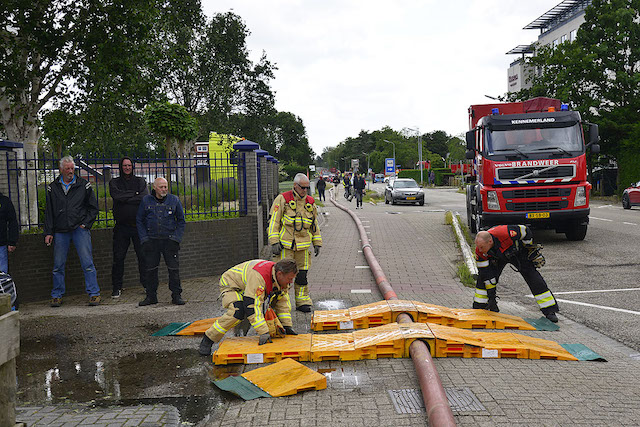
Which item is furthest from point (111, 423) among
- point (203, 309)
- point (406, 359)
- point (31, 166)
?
point (31, 166)

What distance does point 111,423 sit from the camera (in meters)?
3.93

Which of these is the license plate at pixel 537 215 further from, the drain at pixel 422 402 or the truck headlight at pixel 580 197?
the drain at pixel 422 402

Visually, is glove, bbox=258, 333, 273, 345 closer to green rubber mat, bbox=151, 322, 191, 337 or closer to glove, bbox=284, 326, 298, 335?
glove, bbox=284, 326, 298, 335

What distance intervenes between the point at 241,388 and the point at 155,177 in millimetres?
6044

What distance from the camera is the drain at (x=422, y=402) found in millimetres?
4148

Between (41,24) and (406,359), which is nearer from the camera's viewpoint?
(406,359)

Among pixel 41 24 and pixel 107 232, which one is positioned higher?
pixel 41 24

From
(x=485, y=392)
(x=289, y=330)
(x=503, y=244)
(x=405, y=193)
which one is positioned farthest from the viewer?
(x=405, y=193)

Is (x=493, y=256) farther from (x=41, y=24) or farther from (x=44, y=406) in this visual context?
(x=41, y=24)

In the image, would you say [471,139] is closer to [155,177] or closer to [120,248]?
[155,177]

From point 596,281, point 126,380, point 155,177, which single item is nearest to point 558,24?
point 596,281

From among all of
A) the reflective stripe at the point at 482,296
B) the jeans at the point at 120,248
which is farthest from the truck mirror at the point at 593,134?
the jeans at the point at 120,248

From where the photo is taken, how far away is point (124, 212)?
8227 millimetres

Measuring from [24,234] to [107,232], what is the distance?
3.96ft
